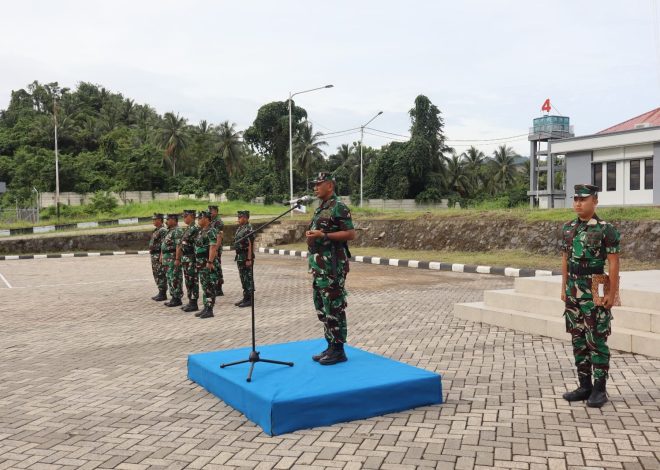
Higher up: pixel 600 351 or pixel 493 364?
pixel 600 351

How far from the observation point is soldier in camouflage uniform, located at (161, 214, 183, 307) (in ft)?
35.0

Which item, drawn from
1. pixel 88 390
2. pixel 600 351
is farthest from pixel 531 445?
pixel 88 390

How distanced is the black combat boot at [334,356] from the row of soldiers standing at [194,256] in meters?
4.10

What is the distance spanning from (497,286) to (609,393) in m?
8.08

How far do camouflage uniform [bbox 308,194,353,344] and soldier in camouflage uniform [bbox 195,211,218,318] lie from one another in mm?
4486

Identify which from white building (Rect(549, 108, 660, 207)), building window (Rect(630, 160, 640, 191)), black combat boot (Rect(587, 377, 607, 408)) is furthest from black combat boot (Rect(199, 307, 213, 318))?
building window (Rect(630, 160, 640, 191))

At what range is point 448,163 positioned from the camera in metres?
57.6

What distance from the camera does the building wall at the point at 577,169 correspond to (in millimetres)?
31875

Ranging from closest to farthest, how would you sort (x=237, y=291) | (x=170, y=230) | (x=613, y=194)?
(x=170, y=230)
(x=237, y=291)
(x=613, y=194)

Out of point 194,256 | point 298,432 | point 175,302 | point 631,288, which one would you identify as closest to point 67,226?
point 175,302

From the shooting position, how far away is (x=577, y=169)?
1280 inches

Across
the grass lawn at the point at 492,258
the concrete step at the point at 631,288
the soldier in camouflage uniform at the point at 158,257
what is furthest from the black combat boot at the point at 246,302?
the grass lawn at the point at 492,258

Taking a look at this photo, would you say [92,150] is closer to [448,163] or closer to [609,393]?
[448,163]

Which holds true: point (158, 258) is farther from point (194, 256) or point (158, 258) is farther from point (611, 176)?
point (611, 176)
